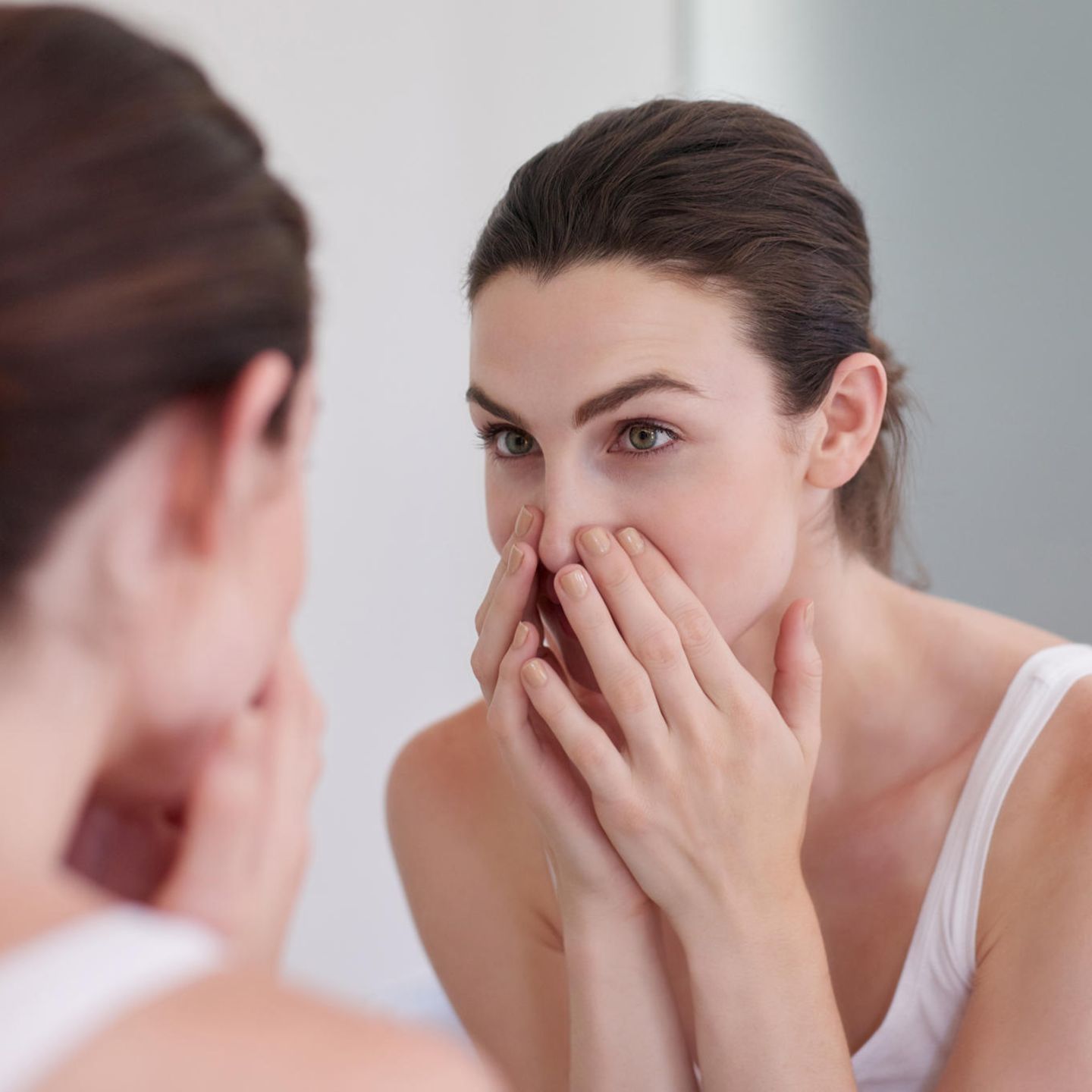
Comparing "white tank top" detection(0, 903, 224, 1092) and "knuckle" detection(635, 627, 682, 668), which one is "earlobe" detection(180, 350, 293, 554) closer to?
"white tank top" detection(0, 903, 224, 1092)

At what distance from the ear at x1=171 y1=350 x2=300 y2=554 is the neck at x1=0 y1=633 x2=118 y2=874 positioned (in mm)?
86

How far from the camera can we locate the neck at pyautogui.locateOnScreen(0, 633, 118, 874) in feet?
2.03

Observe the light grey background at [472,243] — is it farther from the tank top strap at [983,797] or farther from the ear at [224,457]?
the ear at [224,457]

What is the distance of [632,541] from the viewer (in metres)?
1.15

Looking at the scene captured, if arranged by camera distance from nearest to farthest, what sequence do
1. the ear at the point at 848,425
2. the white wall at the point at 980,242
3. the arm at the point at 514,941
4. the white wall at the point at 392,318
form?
1. the arm at the point at 514,941
2. the ear at the point at 848,425
3. the white wall at the point at 980,242
4. the white wall at the point at 392,318

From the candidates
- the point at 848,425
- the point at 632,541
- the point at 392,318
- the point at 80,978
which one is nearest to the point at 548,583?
the point at 632,541

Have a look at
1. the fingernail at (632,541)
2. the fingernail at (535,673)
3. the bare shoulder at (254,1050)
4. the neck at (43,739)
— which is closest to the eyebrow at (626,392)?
the fingernail at (632,541)

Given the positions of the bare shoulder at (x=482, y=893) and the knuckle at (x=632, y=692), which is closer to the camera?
the knuckle at (x=632, y=692)

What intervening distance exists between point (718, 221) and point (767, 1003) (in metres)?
0.68

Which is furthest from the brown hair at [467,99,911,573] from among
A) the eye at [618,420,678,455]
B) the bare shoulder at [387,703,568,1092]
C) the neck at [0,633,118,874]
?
the neck at [0,633,118,874]

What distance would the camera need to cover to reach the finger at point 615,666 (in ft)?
3.70

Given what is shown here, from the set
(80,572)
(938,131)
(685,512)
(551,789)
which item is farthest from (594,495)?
(938,131)

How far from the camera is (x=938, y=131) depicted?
236cm

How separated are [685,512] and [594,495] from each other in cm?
8
